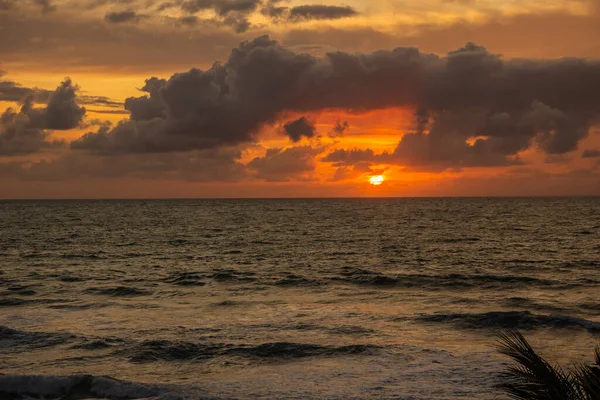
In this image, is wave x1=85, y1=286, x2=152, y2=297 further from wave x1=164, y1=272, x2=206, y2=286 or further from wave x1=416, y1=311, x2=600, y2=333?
wave x1=416, y1=311, x2=600, y2=333

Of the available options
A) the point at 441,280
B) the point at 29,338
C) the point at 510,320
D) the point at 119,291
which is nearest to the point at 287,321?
the point at 510,320

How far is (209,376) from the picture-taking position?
18359 millimetres

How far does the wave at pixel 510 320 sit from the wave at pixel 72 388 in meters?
13.5

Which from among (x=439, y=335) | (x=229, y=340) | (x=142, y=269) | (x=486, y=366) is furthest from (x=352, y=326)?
(x=142, y=269)

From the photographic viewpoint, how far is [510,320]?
2562 cm

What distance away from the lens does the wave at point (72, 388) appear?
1666cm

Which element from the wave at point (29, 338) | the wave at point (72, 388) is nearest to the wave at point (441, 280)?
the wave at point (29, 338)

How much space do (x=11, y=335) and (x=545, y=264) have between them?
38793 mm

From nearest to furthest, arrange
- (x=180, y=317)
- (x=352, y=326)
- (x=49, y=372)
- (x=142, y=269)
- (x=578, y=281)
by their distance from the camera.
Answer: (x=49, y=372), (x=352, y=326), (x=180, y=317), (x=578, y=281), (x=142, y=269)

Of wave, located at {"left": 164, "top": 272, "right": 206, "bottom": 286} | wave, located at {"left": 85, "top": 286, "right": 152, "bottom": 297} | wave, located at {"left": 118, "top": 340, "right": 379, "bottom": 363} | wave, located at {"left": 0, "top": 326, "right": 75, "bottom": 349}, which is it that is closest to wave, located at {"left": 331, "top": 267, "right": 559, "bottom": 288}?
wave, located at {"left": 164, "top": 272, "right": 206, "bottom": 286}

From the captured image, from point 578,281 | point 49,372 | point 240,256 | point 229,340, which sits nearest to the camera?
point 49,372

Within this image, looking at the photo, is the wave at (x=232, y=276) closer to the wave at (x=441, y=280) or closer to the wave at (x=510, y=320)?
the wave at (x=441, y=280)

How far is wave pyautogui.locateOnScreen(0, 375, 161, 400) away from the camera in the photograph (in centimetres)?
1666

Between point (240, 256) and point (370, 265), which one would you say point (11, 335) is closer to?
point (370, 265)
